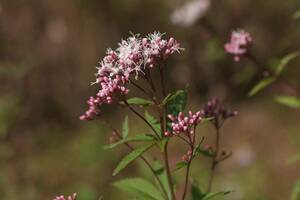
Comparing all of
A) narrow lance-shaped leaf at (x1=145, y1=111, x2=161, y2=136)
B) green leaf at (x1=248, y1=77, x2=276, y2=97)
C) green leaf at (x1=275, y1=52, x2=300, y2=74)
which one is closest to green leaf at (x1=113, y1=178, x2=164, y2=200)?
narrow lance-shaped leaf at (x1=145, y1=111, x2=161, y2=136)

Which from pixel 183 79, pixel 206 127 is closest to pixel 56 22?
pixel 183 79

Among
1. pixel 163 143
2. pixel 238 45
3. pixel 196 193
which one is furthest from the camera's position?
pixel 238 45

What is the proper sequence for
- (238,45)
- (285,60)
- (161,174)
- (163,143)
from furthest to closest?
(238,45), (285,60), (161,174), (163,143)

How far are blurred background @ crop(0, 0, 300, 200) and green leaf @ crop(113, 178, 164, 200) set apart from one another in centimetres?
272

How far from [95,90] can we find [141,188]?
6006 millimetres

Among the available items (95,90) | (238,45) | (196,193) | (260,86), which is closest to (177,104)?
(196,193)

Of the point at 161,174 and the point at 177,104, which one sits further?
the point at 161,174

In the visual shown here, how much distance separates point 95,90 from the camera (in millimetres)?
8617

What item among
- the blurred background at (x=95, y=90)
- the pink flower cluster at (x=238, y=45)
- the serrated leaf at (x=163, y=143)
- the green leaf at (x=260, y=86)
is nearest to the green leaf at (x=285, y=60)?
the green leaf at (x=260, y=86)

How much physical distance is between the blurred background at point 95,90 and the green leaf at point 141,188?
2.72m

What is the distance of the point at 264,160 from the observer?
6.71m

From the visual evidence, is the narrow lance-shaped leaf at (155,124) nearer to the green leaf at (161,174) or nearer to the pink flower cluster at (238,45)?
the green leaf at (161,174)

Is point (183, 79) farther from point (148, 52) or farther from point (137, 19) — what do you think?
point (148, 52)

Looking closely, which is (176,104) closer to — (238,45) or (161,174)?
(161,174)
